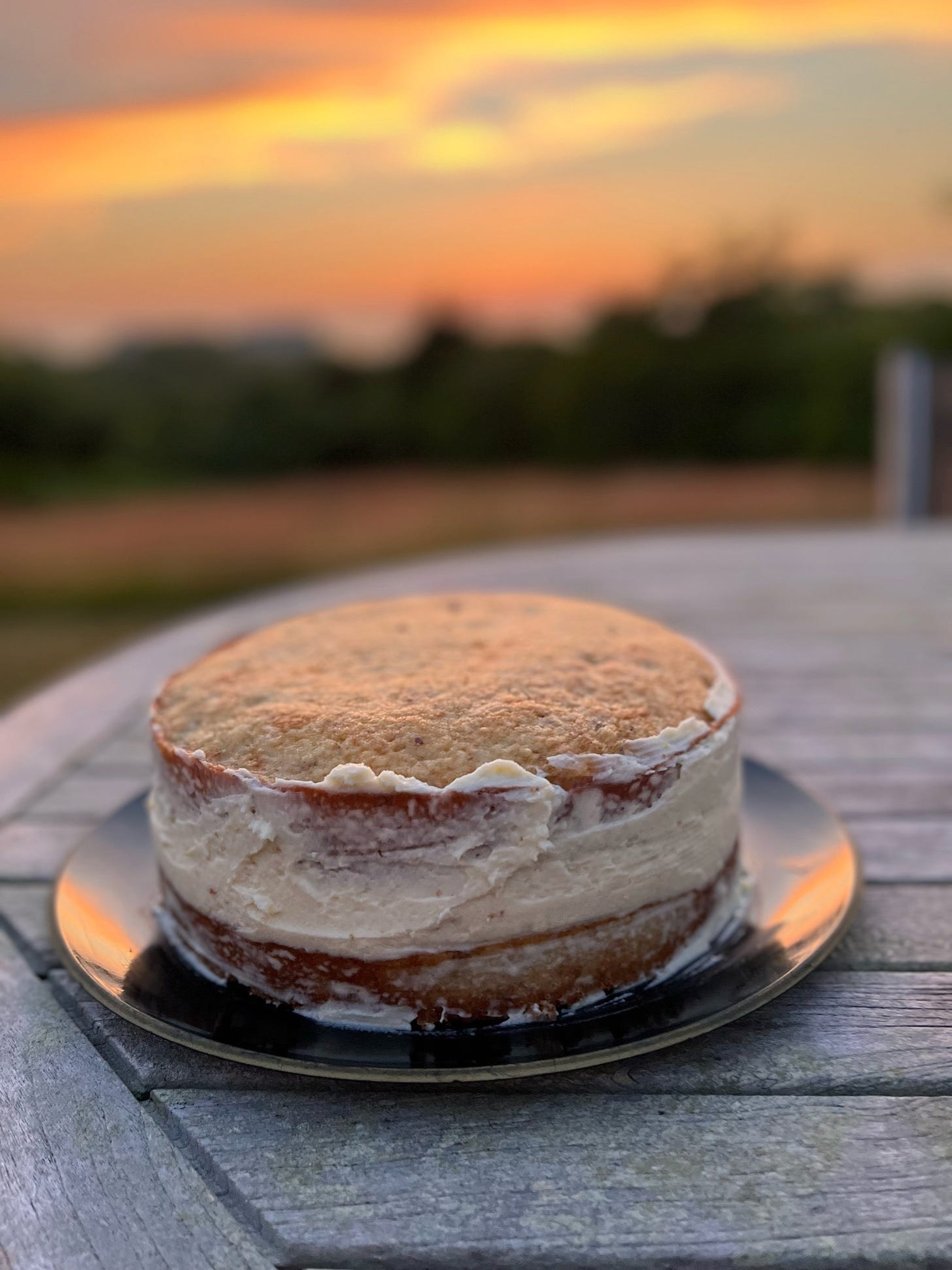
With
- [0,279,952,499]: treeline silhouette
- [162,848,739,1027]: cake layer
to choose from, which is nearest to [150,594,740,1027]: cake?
[162,848,739,1027]: cake layer

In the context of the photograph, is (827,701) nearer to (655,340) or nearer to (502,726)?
(502,726)

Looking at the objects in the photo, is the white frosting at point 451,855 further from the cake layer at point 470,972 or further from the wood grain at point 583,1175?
the wood grain at point 583,1175

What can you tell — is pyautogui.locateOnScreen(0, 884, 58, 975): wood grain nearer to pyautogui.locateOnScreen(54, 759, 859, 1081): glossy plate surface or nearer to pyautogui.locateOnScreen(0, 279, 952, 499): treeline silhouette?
pyautogui.locateOnScreen(54, 759, 859, 1081): glossy plate surface

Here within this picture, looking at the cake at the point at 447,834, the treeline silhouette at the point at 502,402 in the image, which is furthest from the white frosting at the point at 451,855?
the treeline silhouette at the point at 502,402

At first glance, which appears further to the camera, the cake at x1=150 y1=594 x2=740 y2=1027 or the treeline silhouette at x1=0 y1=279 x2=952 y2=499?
the treeline silhouette at x1=0 y1=279 x2=952 y2=499

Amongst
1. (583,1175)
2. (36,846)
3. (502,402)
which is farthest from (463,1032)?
(502,402)

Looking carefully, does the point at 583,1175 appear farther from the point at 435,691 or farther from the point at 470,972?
the point at 435,691
